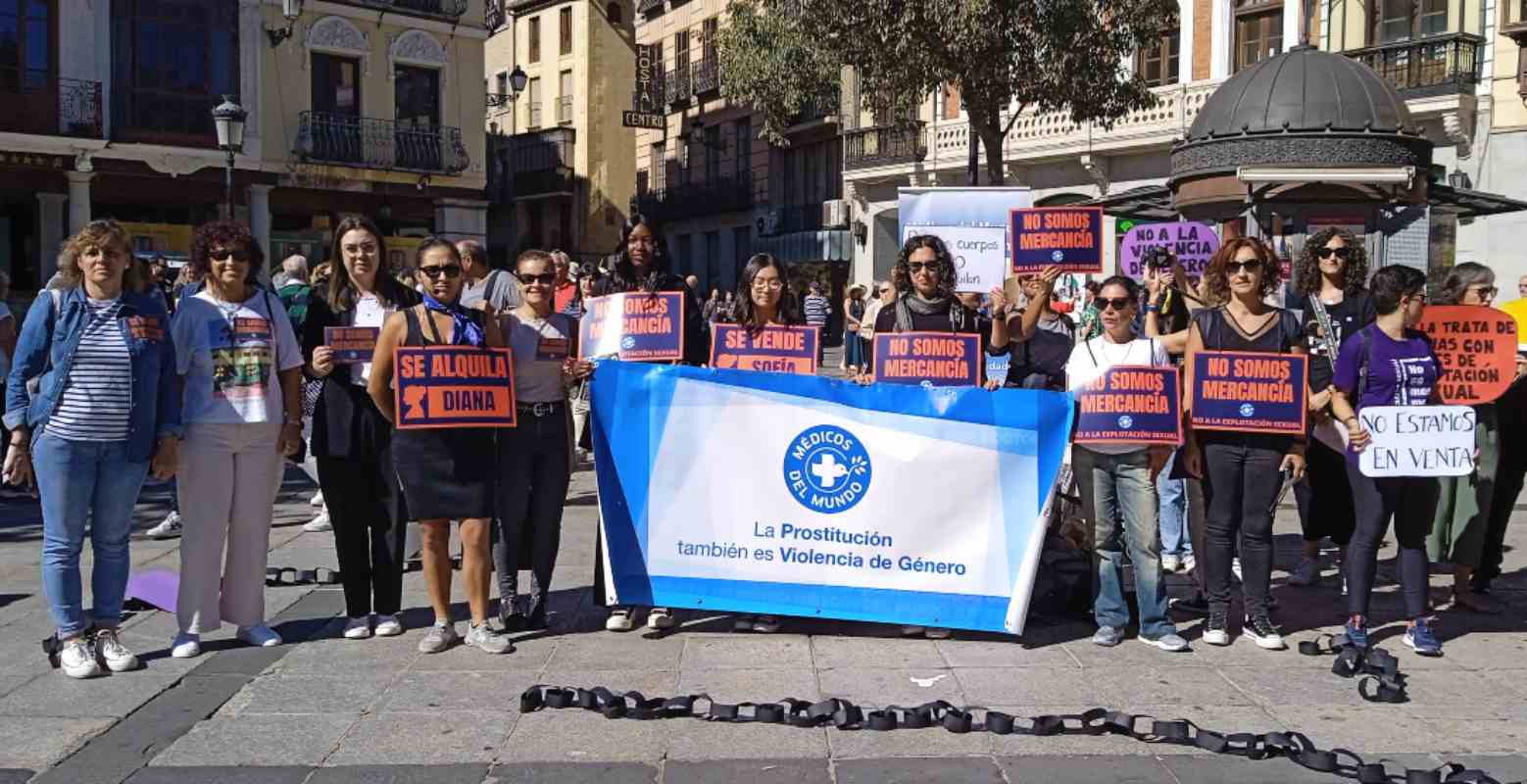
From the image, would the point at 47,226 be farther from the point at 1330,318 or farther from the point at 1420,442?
the point at 1420,442

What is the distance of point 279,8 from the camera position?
2944 centimetres

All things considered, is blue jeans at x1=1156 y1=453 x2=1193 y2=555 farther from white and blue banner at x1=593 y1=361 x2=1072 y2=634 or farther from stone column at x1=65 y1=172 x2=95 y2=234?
stone column at x1=65 y1=172 x2=95 y2=234

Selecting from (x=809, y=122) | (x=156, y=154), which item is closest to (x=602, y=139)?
(x=809, y=122)

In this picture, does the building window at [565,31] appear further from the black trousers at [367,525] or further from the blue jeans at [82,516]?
the blue jeans at [82,516]

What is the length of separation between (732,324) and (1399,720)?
11.2ft

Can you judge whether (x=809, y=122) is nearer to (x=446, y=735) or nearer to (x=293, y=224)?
(x=293, y=224)

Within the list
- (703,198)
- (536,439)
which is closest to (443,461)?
(536,439)

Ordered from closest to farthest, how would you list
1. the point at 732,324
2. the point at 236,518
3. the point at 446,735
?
the point at 446,735 → the point at 236,518 → the point at 732,324

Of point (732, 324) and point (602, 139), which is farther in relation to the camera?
point (602, 139)

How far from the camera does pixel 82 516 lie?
616cm

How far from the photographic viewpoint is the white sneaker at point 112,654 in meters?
6.23

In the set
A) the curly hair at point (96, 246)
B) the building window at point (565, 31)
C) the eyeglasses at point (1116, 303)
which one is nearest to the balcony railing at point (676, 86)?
the building window at point (565, 31)

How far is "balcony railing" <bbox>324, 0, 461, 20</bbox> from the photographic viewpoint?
31.0m

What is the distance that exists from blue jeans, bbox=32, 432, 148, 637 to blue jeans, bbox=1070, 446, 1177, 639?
4.19 metres
